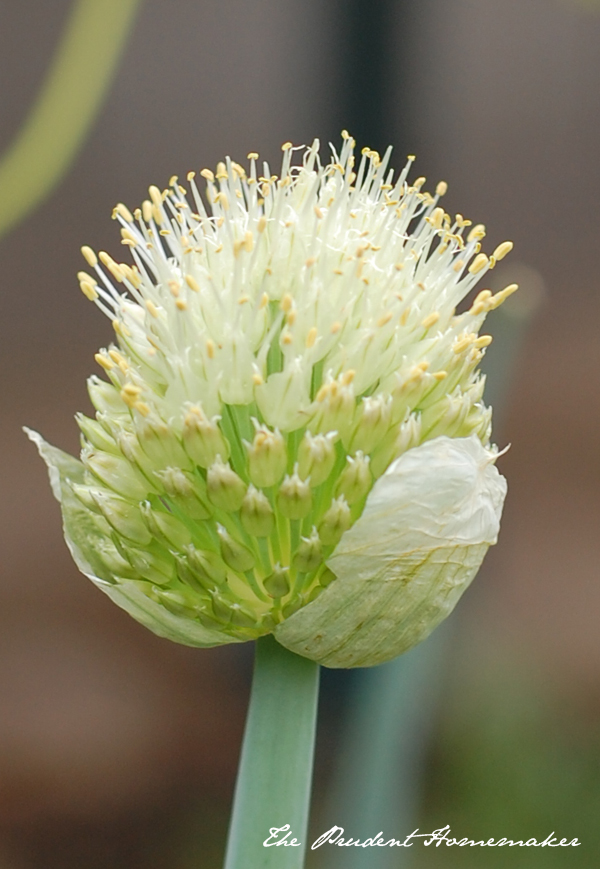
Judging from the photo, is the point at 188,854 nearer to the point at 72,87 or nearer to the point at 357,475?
the point at 72,87

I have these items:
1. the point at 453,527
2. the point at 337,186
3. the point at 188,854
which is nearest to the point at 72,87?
the point at 337,186

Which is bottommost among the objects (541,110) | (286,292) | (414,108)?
(286,292)

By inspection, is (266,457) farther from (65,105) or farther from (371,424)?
(65,105)

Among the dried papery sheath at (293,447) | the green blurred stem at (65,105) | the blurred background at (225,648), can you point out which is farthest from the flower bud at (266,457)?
the blurred background at (225,648)

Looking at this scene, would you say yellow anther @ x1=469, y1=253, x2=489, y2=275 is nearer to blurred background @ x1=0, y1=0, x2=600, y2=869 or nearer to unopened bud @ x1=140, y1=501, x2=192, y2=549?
unopened bud @ x1=140, y1=501, x2=192, y2=549

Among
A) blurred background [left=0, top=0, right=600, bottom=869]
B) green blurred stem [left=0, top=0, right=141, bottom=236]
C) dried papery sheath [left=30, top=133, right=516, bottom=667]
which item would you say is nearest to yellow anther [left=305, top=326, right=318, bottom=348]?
dried papery sheath [left=30, top=133, right=516, bottom=667]

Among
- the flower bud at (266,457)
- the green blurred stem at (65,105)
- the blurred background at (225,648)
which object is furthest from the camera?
the blurred background at (225,648)

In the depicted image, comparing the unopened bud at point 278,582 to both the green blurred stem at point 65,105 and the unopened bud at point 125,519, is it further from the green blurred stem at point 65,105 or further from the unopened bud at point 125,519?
the green blurred stem at point 65,105

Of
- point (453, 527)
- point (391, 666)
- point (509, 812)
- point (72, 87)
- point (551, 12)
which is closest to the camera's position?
point (453, 527)
